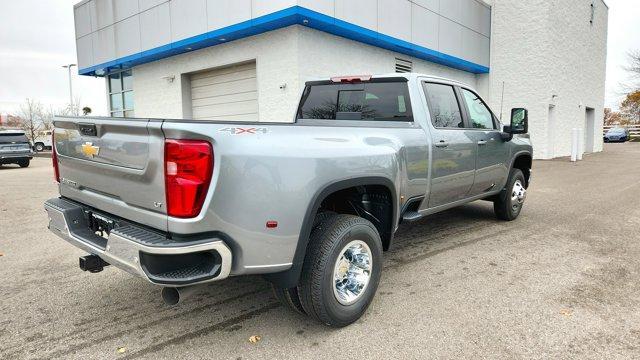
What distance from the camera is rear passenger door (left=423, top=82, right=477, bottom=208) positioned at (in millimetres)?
4309

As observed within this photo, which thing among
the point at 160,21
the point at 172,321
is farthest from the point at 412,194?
the point at 160,21

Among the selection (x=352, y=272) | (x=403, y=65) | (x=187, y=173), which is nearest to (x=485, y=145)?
(x=352, y=272)

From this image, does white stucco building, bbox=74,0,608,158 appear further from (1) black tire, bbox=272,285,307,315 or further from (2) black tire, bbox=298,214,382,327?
(1) black tire, bbox=272,285,307,315

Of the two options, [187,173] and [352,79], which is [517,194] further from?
Answer: [187,173]

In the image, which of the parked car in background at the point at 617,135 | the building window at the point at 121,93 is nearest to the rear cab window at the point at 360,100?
the building window at the point at 121,93

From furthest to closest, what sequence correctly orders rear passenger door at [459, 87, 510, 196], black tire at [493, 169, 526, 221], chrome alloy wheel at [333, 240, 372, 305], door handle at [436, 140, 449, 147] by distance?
black tire at [493, 169, 526, 221]
rear passenger door at [459, 87, 510, 196]
door handle at [436, 140, 449, 147]
chrome alloy wheel at [333, 240, 372, 305]

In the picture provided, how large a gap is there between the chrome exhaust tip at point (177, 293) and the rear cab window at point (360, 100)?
2.62 meters

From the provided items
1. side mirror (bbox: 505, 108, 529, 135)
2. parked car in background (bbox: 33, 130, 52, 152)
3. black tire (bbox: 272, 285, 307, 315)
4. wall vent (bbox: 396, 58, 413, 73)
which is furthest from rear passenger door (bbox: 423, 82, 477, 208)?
parked car in background (bbox: 33, 130, 52, 152)

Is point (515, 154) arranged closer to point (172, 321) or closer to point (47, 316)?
point (172, 321)

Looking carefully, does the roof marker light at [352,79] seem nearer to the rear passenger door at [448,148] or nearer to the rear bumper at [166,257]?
the rear passenger door at [448,148]

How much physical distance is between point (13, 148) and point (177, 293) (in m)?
19.5

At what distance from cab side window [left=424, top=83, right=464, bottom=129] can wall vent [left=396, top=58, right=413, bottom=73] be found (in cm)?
967

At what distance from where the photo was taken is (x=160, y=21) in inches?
524

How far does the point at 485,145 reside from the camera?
5.17m
